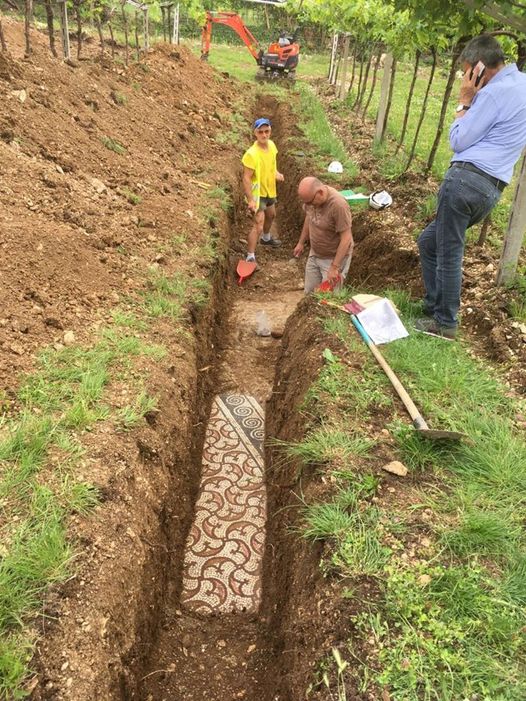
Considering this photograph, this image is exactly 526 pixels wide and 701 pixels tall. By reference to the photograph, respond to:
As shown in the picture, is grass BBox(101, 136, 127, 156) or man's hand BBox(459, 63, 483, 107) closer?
man's hand BBox(459, 63, 483, 107)

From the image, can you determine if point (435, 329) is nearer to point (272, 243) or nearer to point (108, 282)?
point (108, 282)

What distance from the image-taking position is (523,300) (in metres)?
4.38

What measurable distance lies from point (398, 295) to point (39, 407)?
321cm

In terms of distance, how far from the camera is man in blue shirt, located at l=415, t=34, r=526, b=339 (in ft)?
11.1

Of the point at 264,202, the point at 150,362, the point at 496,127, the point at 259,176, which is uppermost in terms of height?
the point at 496,127

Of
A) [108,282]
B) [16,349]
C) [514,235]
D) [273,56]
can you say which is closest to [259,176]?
[108,282]

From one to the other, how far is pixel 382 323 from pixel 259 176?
11.2 feet

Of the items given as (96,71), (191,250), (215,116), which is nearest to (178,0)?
(215,116)

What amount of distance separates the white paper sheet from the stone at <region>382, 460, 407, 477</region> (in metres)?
1.40

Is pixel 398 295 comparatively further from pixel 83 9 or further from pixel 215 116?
pixel 83 9

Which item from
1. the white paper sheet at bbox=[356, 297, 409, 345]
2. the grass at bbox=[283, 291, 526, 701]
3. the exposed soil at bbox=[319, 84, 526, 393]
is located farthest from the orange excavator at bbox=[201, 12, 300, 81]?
the grass at bbox=[283, 291, 526, 701]

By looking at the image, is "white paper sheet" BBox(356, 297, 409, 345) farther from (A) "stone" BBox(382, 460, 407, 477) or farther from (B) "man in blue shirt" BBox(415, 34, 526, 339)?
(A) "stone" BBox(382, 460, 407, 477)

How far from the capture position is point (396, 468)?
2957 mm

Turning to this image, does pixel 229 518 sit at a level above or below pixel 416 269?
below
